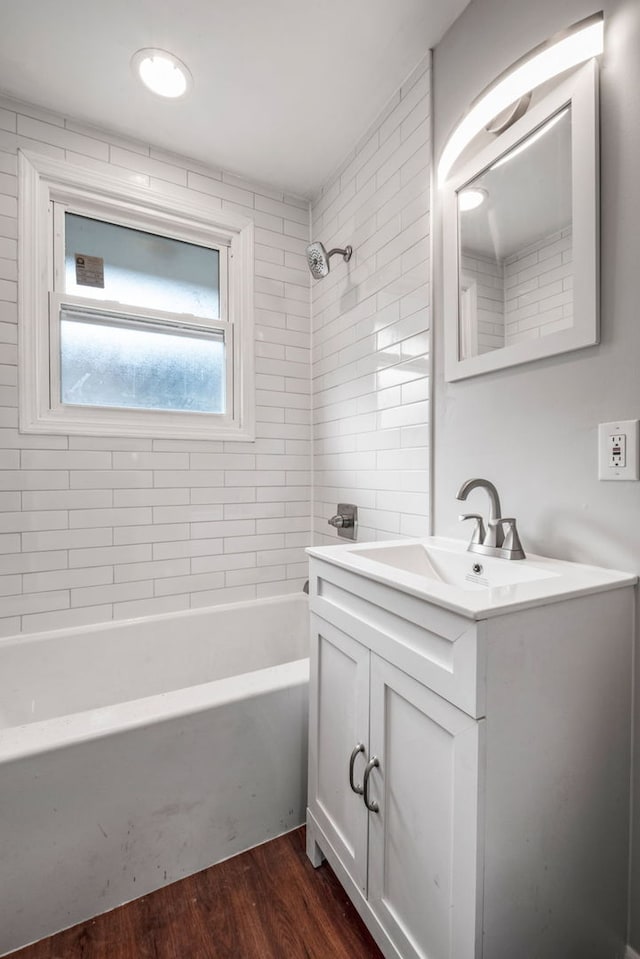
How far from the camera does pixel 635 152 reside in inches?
36.0

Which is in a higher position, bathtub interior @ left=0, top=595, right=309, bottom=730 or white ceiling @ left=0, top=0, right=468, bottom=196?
white ceiling @ left=0, top=0, right=468, bottom=196

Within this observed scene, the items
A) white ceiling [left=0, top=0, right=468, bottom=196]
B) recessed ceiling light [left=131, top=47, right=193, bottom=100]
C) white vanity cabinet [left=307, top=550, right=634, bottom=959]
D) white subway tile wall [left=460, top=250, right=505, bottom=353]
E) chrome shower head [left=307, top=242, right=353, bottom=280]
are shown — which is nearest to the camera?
white vanity cabinet [left=307, top=550, right=634, bottom=959]

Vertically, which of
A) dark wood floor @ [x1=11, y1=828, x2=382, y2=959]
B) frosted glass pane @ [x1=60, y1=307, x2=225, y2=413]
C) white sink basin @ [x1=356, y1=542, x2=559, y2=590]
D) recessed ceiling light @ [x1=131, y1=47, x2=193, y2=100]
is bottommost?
dark wood floor @ [x1=11, y1=828, x2=382, y2=959]

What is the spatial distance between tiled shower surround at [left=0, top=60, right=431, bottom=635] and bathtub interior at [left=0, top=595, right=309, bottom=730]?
0.07m

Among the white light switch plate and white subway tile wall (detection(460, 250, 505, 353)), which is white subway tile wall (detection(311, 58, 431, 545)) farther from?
the white light switch plate

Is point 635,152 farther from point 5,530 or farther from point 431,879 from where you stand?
point 5,530

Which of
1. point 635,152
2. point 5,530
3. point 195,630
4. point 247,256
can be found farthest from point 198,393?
point 635,152

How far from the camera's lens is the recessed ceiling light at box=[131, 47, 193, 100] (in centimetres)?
149

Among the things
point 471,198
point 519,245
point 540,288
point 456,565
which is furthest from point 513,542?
point 471,198

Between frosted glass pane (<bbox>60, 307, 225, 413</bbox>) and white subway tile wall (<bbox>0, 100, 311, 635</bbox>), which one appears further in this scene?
frosted glass pane (<bbox>60, 307, 225, 413</bbox>)

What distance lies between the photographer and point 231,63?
1.52 metres

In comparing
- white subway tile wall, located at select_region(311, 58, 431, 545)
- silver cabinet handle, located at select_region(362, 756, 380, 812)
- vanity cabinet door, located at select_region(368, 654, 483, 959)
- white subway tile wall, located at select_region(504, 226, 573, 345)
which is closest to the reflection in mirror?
white subway tile wall, located at select_region(504, 226, 573, 345)

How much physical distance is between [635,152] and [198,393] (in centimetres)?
175

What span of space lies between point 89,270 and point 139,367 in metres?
0.44
